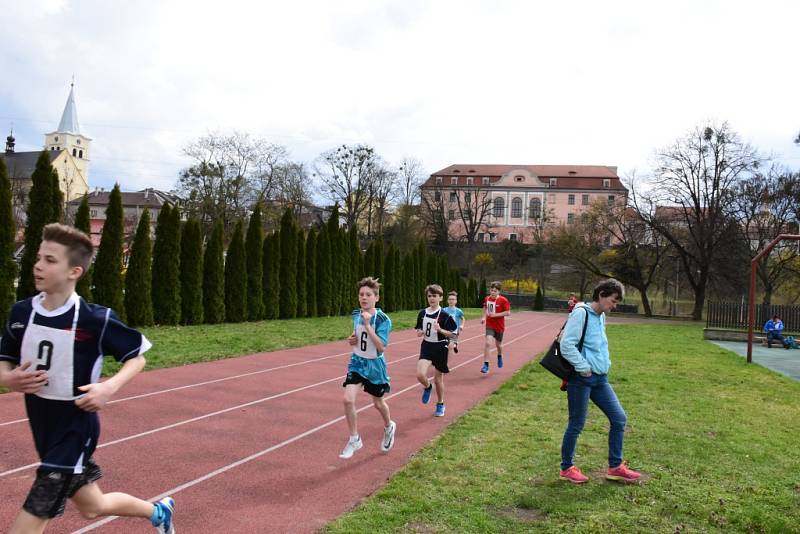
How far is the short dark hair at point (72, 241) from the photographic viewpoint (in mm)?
3061

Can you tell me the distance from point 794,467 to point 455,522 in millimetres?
4011

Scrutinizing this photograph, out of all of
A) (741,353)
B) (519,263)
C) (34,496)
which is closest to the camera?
(34,496)

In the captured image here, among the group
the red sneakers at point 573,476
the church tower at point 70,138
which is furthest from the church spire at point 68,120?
the red sneakers at point 573,476

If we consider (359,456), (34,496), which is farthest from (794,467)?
(34,496)

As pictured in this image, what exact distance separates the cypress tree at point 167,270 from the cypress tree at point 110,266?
6.72ft

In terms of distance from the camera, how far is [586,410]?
→ 18.1 feet

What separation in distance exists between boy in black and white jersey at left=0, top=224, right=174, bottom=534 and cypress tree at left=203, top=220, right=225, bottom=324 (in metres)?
20.1

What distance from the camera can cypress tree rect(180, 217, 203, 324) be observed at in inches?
858

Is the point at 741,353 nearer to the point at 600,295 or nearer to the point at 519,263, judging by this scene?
the point at 600,295

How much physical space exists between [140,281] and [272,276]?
7.59 m

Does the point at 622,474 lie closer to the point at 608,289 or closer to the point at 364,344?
the point at 608,289

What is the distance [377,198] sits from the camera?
198 feet

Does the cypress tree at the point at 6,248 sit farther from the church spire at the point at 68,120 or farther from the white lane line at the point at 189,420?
the church spire at the point at 68,120

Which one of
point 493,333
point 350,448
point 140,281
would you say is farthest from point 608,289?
point 140,281
